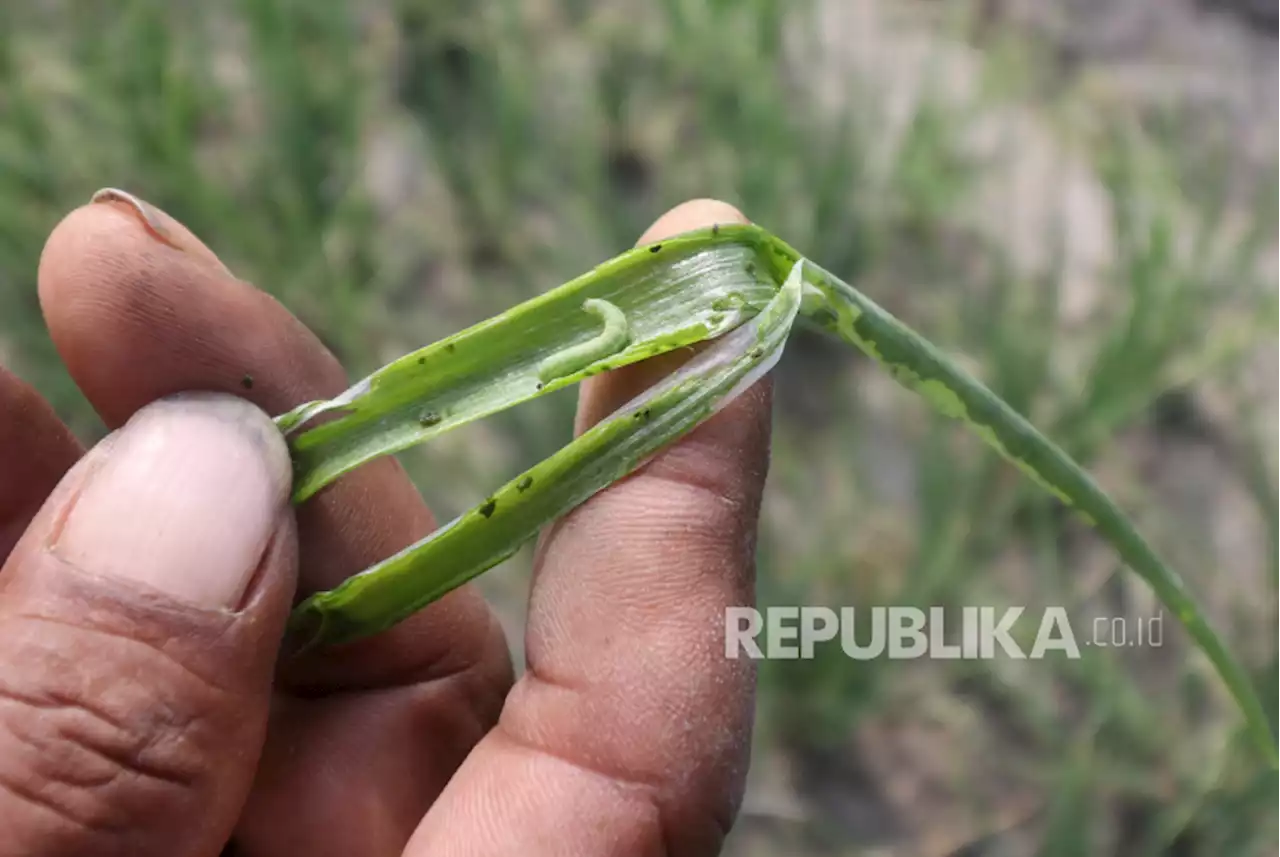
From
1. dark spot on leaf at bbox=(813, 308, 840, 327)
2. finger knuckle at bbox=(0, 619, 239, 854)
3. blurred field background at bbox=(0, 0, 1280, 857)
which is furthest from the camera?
blurred field background at bbox=(0, 0, 1280, 857)

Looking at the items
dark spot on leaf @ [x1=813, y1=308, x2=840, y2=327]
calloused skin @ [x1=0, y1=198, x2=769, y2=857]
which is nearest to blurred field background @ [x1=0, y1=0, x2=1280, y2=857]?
calloused skin @ [x1=0, y1=198, x2=769, y2=857]

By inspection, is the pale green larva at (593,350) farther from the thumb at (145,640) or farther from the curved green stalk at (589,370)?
the thumb at (145,640)

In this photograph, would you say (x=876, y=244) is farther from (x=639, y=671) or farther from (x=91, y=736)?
(x=91, y=736)

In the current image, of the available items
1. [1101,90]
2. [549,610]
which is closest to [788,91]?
[1101,90]

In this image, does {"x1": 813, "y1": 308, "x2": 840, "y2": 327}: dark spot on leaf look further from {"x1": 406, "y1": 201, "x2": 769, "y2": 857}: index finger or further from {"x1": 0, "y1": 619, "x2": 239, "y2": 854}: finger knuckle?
{"x1": 0, "y1": 619, "x2": 239, "y2": 854}: finger knuckle

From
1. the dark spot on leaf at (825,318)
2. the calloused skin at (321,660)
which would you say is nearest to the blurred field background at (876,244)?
the calloused skin at (321,660)

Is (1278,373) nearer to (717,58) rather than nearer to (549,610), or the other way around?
(717,58)

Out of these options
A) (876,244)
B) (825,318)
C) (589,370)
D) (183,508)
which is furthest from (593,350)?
(876,244)
